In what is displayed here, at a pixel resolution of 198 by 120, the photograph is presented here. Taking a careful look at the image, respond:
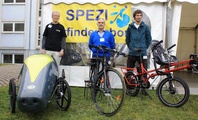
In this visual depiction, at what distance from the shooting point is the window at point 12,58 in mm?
19438

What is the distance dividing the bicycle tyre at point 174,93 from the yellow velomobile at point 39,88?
5.36 feet

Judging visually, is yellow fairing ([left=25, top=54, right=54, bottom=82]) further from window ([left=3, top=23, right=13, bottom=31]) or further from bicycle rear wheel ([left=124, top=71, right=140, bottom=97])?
window ([left=3, top=23, right=13, bottom=31])

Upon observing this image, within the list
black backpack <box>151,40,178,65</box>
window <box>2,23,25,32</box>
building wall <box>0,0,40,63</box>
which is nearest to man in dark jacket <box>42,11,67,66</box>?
black backpack <box>151,40,178,65</box>

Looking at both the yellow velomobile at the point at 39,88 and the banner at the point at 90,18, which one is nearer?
the yellow velomobile at the point at 39,88

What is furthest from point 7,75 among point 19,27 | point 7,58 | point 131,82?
point 7,58

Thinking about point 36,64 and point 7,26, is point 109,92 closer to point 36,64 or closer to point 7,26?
point 36,64

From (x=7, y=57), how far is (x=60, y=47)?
52.5 feet

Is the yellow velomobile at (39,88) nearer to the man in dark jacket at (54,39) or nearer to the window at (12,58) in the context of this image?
the man in dark jacket at (54,39)

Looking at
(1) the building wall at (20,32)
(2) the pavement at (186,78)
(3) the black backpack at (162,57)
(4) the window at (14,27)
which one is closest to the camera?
(3) the black backpack at (162,57)

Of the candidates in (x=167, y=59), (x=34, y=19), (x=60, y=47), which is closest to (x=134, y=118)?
(x=167, y=59)

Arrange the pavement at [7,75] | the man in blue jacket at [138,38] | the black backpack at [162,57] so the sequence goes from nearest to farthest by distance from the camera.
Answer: the black backpack at [162,57], the man in blue jacket at [138,38], the pavement at [7,75]

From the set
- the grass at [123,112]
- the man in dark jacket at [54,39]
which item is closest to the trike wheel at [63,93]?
the grass at [123,112]

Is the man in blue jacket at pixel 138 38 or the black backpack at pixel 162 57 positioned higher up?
the man in blue jacket at pixel 138 38

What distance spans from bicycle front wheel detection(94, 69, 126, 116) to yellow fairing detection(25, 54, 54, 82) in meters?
0.84
